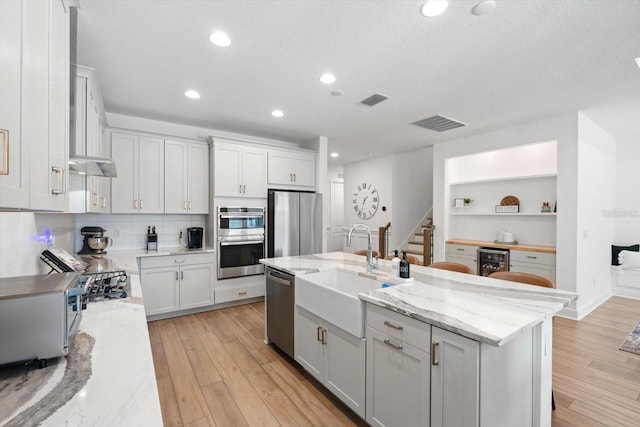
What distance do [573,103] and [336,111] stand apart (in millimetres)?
2802

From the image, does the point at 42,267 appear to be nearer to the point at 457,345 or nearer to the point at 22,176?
the point at 22,176

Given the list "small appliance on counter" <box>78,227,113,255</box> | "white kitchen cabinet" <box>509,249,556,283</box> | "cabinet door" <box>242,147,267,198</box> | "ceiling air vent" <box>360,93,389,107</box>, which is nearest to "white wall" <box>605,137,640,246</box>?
"white kitchen cabinet" <box>509,249,556,283</box>

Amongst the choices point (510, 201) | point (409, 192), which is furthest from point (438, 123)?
point (409, 192)

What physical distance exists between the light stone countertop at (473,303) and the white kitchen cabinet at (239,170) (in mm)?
2674

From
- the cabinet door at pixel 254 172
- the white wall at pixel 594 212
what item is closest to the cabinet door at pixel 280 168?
the cabinet door at pixel 254 172

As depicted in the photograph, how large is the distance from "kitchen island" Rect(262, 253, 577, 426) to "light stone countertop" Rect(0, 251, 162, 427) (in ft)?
3.80

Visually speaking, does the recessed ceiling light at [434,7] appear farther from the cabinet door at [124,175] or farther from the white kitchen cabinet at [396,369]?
the cabinet door at [124,175]

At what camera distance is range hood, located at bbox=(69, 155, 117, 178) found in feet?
4.98

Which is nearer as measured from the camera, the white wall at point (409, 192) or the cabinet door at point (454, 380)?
the cabinet door at point (454, 380)

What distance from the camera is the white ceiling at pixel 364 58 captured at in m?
1.90

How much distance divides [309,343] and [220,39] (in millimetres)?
2458

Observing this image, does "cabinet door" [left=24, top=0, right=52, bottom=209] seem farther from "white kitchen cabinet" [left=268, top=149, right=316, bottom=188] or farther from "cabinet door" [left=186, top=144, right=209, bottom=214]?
"white kitchen cabinet" [left=268, top=149, right=316, bottom=188]

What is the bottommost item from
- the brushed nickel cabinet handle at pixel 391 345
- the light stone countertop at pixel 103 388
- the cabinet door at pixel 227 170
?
the brushed nickel cabinet handle at pixel 391 345

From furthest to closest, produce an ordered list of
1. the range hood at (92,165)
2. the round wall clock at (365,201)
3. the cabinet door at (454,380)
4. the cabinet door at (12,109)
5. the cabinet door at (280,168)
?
1. the round wall clock at (365,201)
2. the cabinet door at (280,168)
3. the range hood at (92,165)
4. the cabinet door at (454,380)
5. the cabinet door at (12,109)
